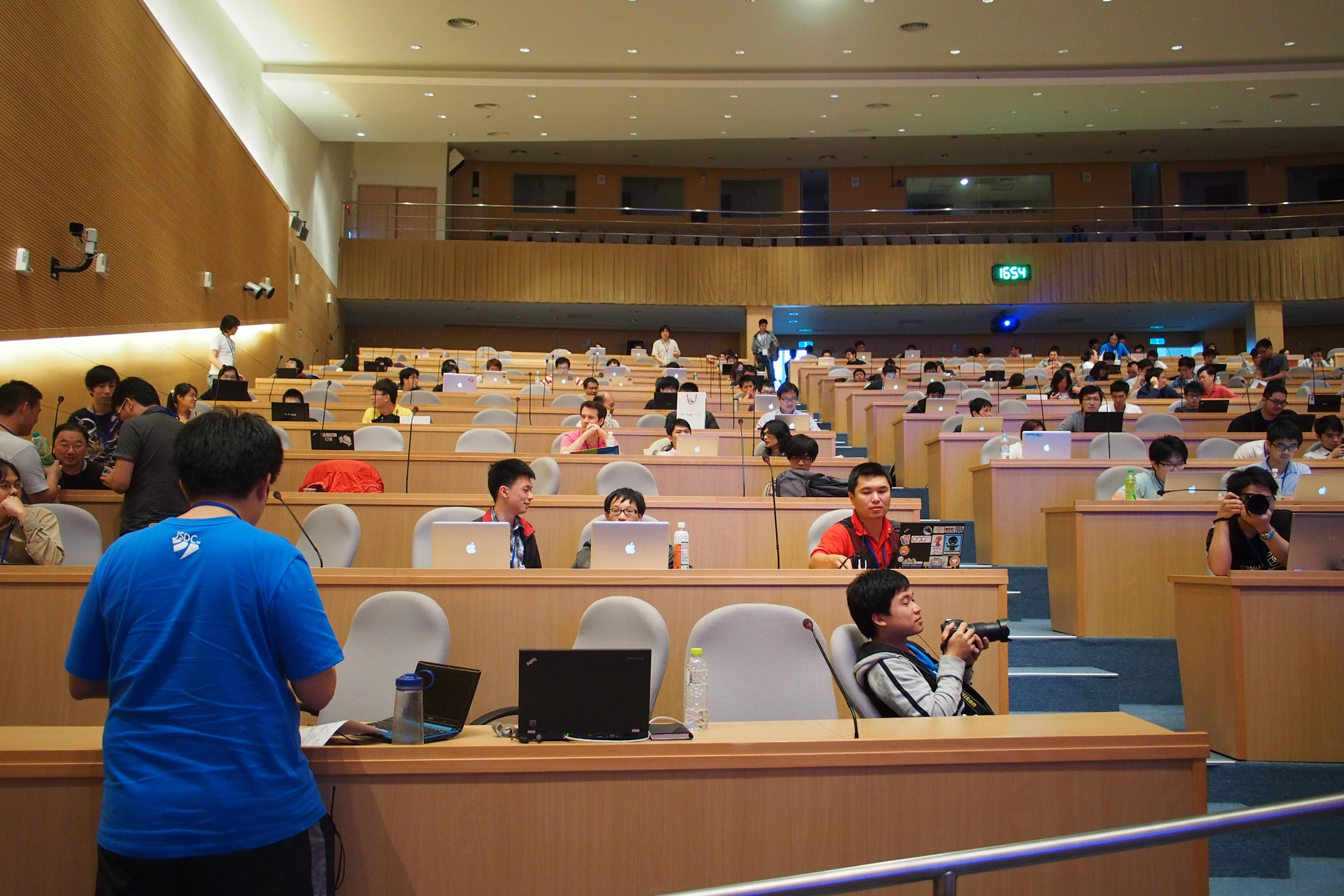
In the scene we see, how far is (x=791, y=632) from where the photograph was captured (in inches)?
119

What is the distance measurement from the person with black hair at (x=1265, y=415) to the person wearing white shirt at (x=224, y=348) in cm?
810

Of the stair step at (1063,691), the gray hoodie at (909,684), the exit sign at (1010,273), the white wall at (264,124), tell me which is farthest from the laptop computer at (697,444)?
the exit sign at (1010,273)

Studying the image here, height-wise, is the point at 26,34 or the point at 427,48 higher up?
the point at 427,48

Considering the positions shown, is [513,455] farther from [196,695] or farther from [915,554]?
[196,695]

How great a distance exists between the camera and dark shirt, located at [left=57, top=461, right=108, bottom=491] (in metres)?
4.72

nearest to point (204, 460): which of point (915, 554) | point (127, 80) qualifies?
point (915, 554)

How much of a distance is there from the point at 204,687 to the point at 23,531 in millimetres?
2610

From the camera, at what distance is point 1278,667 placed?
3416mm

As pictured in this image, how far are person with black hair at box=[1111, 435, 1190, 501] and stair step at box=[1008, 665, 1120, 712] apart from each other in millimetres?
1440

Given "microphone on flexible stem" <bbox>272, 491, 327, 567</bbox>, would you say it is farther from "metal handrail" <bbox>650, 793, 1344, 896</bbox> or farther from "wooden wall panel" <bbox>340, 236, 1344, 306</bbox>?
"wooden wall panel" <bbox>340, 236, 1344, 306</bbox>

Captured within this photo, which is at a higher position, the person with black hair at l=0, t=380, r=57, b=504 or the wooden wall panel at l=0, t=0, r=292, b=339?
the wooden wall panel at l=0, t=0, r=292, b=339

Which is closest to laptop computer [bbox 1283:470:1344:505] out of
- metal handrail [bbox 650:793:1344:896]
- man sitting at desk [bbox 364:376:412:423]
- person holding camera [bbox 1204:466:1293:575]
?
person holding camera [bbox 1204:466:1293:575]

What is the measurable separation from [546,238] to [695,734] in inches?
641

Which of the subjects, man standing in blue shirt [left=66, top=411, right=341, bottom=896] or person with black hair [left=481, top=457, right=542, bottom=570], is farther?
person with black hair [left=481, top=457, right=542, bottom=570]
